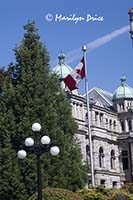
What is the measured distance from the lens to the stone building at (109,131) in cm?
5519

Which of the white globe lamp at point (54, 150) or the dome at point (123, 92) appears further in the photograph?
the dome at point (123, 92)

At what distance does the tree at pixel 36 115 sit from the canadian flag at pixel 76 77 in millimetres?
1227

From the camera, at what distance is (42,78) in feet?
96.3

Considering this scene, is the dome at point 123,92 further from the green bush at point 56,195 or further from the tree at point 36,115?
the green bush at point 56,195

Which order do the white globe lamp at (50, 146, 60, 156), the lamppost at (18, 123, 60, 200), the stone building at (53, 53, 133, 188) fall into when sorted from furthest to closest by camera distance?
the stone building at (53, 53, 133, 188) → the lamppost at (18, 123, 60, 200) → the white globe lamp at (50, 146, 60, 156)

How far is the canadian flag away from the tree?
4.03 ft

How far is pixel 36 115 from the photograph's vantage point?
2834cm

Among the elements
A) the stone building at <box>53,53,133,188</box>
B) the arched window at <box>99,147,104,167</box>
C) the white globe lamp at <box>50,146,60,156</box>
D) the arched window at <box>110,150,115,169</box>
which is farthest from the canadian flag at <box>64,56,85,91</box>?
the arched window at <box>110,150,115,169</box>

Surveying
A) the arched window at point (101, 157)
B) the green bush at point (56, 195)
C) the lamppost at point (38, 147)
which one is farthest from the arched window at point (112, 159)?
the lamppost at point (38, 147)

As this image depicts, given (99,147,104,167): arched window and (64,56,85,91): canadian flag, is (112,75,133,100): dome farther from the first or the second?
(64,56,85,91): canadian flag

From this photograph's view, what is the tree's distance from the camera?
90.5 feet

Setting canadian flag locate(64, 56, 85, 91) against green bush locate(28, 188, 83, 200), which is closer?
green bush locate(28, 188, 83, 200)

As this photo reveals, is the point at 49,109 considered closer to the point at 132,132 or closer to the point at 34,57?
the point at 34,57

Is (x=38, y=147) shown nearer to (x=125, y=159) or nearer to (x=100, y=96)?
(x=125, y=159)
